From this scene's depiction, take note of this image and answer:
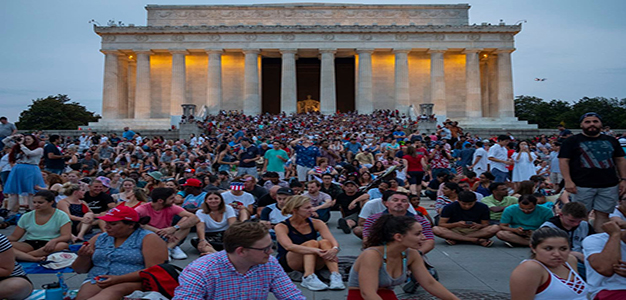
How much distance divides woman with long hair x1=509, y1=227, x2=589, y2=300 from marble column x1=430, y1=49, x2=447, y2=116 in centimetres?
4085

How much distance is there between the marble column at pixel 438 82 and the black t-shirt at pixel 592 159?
37.4 meters

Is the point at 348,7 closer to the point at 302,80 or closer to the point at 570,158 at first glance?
the point at 302,80

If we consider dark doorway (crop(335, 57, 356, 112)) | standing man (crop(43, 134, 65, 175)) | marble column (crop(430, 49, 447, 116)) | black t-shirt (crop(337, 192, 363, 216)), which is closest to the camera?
black t-shirt (crop(337, 192, 363, 216))

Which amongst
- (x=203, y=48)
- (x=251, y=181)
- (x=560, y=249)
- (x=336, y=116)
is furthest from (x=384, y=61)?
(x=560, y=249)

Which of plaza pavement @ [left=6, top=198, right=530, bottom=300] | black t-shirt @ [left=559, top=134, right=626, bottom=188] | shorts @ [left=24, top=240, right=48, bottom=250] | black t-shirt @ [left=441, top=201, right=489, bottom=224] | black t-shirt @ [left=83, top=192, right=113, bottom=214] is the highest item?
black t-shirt @ [left=559, top=134, right=626, bottom=188]

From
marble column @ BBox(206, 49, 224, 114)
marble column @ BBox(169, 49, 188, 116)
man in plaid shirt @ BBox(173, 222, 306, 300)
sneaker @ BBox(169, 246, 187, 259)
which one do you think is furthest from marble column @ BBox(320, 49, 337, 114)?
man in plaid shirt @ BBox(173, 222, 306, 300)

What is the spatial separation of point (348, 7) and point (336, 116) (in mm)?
14929

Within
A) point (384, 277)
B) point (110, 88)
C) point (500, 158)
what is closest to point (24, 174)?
point (384, 277)

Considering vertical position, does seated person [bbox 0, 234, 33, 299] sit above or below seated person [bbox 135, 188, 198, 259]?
below

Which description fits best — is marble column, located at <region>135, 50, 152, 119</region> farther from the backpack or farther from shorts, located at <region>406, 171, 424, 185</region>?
the backpack

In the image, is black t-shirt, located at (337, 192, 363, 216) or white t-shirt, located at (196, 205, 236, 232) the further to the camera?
black t-shirt, located at (337, 192, 363, 216)

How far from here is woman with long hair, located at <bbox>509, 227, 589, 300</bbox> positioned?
406 centimetres

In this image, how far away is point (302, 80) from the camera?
57219 mm

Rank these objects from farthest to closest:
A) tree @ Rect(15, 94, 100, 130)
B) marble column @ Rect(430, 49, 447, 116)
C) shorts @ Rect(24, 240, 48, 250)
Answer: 1. tree @ Rect(15, 94, 100, 130)
2. marble column @ Rect(430, 49, 447, 116)
3. shorts @ Rect(24, 240, 48, 250)
